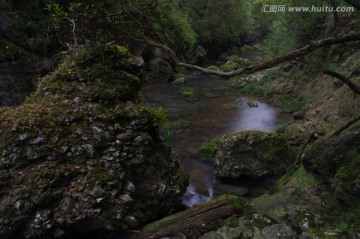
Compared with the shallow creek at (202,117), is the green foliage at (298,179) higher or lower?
higher

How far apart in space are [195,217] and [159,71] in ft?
54.9

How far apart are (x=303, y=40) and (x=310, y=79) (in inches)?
99.3

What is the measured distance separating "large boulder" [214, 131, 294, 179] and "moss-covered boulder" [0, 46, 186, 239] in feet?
6.36

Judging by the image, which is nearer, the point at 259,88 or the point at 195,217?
the point at 195,217

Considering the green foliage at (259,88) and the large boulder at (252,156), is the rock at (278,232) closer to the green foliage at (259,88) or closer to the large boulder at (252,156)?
the large boulder at (252,156)

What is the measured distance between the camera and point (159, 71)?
70.7 ft

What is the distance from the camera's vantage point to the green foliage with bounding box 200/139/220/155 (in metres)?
9.82

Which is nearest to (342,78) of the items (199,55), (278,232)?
(278,232)

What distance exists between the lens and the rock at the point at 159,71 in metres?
21.3

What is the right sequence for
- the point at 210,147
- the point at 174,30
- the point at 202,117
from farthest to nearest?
the point at 174,30 → the point at 202,117 → the point at 210,147

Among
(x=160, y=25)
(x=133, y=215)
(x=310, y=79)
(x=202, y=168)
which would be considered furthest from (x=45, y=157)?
(x=160, y=25)

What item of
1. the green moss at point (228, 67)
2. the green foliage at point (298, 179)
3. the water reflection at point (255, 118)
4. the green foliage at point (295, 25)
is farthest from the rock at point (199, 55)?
the green foliage at point (298, 179)

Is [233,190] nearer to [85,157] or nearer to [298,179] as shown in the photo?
[298,179]

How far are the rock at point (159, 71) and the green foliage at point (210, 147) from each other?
1167cm
